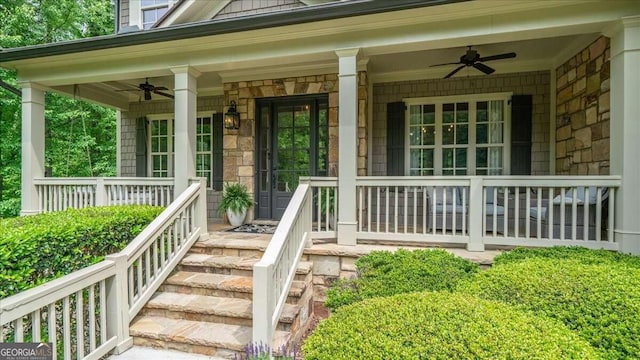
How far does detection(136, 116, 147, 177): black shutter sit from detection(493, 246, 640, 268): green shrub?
7.08 m

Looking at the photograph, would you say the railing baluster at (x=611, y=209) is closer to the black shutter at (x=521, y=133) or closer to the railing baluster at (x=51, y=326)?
the black shutter at (x=521, y=133)

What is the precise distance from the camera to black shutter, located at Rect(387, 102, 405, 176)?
589 cm

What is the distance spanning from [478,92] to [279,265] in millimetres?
4608

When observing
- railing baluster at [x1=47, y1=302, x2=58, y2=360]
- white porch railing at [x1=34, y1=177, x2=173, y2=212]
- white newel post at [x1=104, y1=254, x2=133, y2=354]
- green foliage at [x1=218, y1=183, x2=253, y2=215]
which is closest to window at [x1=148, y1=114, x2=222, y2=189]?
green foliage at [x1=218, y1=183, x2=253, y2=215]

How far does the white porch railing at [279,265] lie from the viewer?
103 inches

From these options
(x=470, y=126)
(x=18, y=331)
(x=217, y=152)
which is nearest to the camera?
(x=18, y=331)

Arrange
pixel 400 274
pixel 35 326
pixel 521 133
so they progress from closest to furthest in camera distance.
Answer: pixel 35 326 → pixel 400 274 → pixel 521 133

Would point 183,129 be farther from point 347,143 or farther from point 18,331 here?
point 18,331

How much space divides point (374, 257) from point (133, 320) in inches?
94.0

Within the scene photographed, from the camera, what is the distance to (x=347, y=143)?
13.1 feet

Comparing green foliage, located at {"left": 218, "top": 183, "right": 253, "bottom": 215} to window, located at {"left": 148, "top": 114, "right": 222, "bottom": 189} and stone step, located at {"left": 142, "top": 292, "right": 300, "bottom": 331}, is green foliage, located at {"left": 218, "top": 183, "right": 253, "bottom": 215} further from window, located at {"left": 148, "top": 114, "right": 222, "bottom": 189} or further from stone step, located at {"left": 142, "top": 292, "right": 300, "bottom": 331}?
stone step, located at {"left": 142, "top": 292, "right": 300, "bottom": 331}

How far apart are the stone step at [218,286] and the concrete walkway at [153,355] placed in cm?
65

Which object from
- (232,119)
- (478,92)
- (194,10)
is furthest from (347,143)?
(194,10)

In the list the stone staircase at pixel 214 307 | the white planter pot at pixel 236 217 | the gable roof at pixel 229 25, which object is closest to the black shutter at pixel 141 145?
the gable roof at pixel 229 25
